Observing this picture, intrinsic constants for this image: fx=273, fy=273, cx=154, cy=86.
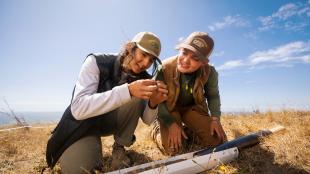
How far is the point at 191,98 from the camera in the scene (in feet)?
15.4

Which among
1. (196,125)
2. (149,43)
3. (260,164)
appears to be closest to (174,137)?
(196,125)

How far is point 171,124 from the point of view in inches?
166

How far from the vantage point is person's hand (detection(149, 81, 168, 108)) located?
3.50 m

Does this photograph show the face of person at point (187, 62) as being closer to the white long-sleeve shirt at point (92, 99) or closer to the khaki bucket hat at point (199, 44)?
the khaki bucket hat at point (199, 44)

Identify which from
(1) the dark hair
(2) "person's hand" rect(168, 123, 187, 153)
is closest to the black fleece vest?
(1) the dark hair

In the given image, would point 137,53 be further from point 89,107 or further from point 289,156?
point 289,156

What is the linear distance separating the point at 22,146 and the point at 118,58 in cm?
336

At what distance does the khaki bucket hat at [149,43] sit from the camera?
3553 millimetres

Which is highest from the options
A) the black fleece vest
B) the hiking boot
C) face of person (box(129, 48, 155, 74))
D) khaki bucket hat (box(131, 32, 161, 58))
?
khaki bucket hat (box(131, 32, 161, 58))

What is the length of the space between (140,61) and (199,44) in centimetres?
100

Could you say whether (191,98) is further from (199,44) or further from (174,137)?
(199,44)

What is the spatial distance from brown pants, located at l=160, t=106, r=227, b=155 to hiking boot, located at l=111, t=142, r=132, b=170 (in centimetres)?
70

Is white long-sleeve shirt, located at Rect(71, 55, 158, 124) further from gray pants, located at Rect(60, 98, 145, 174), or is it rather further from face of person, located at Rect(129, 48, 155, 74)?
A: face of person, located at Rect(129, 48, 155, 74)

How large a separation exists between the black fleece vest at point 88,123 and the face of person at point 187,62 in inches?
22.6
